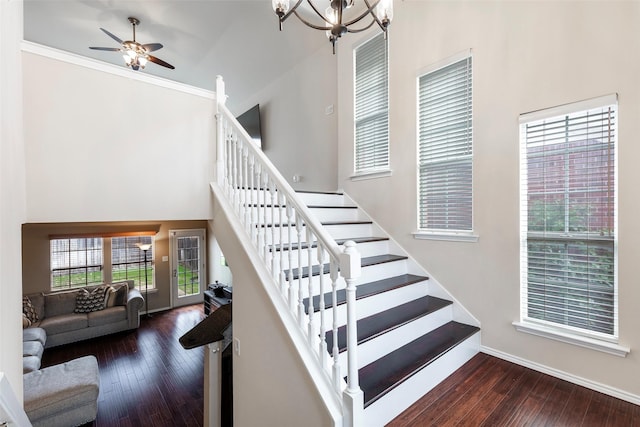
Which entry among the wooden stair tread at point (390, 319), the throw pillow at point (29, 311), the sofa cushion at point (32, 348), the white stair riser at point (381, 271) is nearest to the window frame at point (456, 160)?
the white stair riser at point (381, 271)

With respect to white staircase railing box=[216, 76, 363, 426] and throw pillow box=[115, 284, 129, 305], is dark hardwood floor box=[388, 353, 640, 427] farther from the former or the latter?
throw pillow box=[115, 284, 129, 305]

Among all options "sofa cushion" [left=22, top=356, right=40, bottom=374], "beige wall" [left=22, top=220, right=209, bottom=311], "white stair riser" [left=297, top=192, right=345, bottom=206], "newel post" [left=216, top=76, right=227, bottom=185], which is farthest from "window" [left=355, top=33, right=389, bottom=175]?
"sofa cushion" [left=22, top=356, right=40, bottom=374]

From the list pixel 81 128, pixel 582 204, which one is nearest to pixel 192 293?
pixel 81 128

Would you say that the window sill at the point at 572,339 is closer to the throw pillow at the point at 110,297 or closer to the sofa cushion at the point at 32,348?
the sofa cushion at the point at 32,348

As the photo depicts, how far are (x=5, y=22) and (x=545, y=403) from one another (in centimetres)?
345

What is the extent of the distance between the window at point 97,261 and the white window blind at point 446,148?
23.9 feet

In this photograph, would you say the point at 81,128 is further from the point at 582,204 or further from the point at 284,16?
the point at 582,204

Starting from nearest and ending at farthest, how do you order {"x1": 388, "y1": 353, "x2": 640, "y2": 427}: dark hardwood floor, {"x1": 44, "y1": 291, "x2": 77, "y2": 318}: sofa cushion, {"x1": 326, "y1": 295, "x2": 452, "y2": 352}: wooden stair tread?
1. {"x1": 388, "y1": 353, "x2": 640, "y2": 427}: dark hardwood floor
2. {"x1": 326, "y1": 295, "x2": 452, "y2": 352}: wooden stair tread
3. {"x1": 44, "y1": 291, "x2": 77, "y2": 318}: sofa cushion

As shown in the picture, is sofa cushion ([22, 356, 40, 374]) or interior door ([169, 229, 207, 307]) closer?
sofa cushion ([22, 356, 40, 374])

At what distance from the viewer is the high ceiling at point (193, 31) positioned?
3984mm

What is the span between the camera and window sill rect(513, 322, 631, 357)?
1789mm

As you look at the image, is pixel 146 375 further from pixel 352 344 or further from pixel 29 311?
pixel 352 344

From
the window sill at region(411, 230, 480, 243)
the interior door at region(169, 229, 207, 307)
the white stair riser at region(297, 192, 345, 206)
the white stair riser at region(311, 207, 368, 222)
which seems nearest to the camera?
the window sill at region(411, 230, 480, 243)

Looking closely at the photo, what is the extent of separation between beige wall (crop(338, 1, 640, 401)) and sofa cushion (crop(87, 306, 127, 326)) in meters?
6.03
